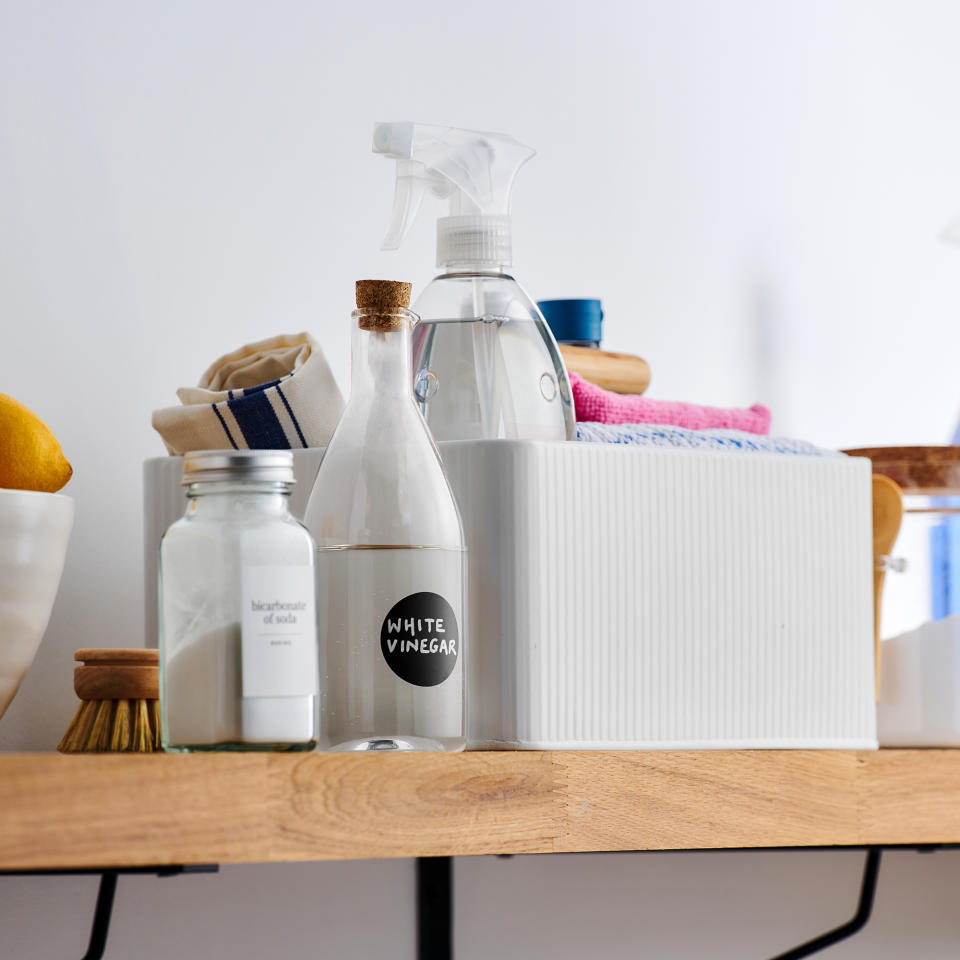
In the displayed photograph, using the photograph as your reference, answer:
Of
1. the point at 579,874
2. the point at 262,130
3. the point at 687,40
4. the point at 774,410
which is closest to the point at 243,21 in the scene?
the point at 262,130

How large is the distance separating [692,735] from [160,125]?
0.46 meters

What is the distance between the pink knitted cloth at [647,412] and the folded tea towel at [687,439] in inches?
0.6

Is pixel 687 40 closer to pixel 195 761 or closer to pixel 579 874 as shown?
pixel 579 874

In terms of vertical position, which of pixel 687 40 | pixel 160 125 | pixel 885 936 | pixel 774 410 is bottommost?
pixel 885 936

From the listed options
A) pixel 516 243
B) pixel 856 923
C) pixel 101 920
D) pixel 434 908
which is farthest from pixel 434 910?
pixel 516 243

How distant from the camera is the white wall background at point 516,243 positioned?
0.69m

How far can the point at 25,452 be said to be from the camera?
531 millimetres

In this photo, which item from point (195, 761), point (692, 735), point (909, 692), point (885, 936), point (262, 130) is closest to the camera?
point (195, 761)

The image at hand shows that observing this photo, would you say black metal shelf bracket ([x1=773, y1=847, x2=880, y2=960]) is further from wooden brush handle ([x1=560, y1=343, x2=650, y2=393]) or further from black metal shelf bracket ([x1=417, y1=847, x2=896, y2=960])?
wooden brush handle ([x1=560, y1=343, x2=650, y2=393])

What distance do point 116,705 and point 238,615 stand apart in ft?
0.33

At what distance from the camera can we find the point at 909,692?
65 centimetres

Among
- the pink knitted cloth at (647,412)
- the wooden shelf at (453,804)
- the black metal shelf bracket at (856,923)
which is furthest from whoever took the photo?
the black metal shelf bracket at (856,923)

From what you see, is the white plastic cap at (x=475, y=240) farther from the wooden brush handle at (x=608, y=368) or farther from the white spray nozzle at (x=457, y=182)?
the wooden brush handle at (x=608, y=368)

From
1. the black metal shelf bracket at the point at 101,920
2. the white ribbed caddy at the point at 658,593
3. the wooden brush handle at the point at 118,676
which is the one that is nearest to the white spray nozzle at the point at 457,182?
the white ribbed caddy at the point at 658,593
